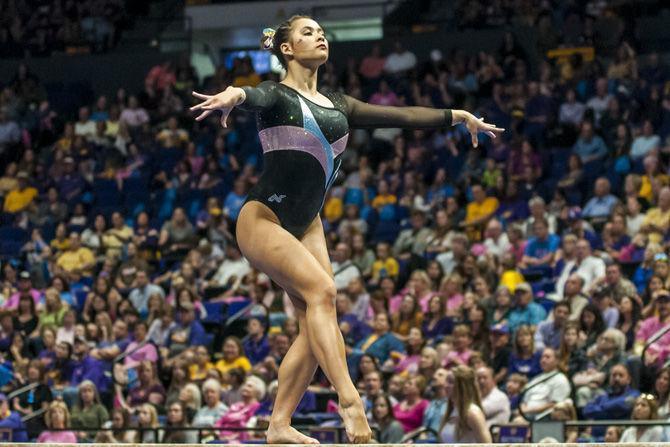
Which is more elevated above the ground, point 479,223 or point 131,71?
point 131,71

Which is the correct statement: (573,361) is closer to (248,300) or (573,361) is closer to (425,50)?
(248,300)

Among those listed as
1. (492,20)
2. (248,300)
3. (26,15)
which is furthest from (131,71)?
(248,300)

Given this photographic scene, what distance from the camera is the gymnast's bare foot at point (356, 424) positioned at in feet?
17.7

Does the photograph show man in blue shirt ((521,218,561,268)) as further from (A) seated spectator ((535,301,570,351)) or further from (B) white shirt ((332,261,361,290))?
(B) white shirt ((332,261,361,290))

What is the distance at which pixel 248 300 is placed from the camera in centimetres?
1407

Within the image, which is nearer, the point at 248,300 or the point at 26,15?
the point at 248,300

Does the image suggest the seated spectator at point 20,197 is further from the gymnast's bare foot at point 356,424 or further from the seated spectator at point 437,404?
the gymnast's bare foot at point 356,424

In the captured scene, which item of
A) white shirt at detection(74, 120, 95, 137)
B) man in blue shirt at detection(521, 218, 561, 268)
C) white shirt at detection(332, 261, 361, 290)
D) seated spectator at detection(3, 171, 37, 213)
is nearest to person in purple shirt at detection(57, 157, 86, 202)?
seated spectator at detection(3, 171, 37, 213)

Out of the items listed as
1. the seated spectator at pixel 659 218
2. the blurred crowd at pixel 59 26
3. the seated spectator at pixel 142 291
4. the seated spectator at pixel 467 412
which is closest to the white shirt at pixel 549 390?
the seated spectator at pixel 467 412

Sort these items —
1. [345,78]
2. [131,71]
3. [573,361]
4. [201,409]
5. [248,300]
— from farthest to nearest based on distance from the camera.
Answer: [131,71] < [345,78] < [248,300] < [201,409] < [573,361]

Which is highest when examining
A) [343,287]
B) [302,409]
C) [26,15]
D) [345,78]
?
[26,15]

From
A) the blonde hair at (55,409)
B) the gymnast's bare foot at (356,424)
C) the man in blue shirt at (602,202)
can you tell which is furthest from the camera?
the man in blue shirt at (602,202)

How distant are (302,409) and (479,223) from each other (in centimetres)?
367

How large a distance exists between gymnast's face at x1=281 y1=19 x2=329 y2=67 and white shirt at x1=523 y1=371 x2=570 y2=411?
525 cm
